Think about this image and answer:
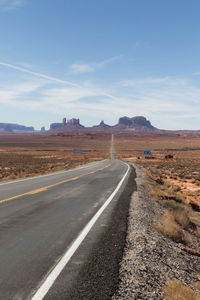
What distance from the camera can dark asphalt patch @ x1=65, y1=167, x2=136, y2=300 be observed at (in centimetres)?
359

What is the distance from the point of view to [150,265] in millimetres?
4598

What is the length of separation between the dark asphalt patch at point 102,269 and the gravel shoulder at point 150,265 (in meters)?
0.12

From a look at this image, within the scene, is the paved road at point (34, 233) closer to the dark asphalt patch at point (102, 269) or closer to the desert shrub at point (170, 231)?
the dark asphalt patch at point (102, 269)

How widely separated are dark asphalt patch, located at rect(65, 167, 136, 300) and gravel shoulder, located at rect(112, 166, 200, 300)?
12cm

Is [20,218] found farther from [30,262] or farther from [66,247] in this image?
[30,262]

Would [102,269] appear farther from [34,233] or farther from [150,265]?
[34,233]

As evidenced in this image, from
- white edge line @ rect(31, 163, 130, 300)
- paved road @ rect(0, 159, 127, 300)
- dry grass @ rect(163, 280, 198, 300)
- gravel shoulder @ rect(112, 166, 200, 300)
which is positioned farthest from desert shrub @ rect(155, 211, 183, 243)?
dry grass @ rect(163, 280, 198, 300)

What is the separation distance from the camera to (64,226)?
22.9ft

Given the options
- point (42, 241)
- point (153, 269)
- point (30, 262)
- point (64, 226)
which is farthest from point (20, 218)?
point (153, 269)

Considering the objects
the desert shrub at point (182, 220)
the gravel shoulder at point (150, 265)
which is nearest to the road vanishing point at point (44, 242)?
the gravel shoulder at point (150, 265)

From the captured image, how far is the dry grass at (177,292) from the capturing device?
344 centimetres

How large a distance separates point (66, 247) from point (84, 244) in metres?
0.43

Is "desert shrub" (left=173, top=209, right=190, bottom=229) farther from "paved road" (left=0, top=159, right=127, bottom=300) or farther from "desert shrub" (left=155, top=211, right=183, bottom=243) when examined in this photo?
"paved road" (left=0, top=159, right=127, bottom=300)

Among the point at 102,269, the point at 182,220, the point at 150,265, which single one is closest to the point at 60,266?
the point at 102,269
